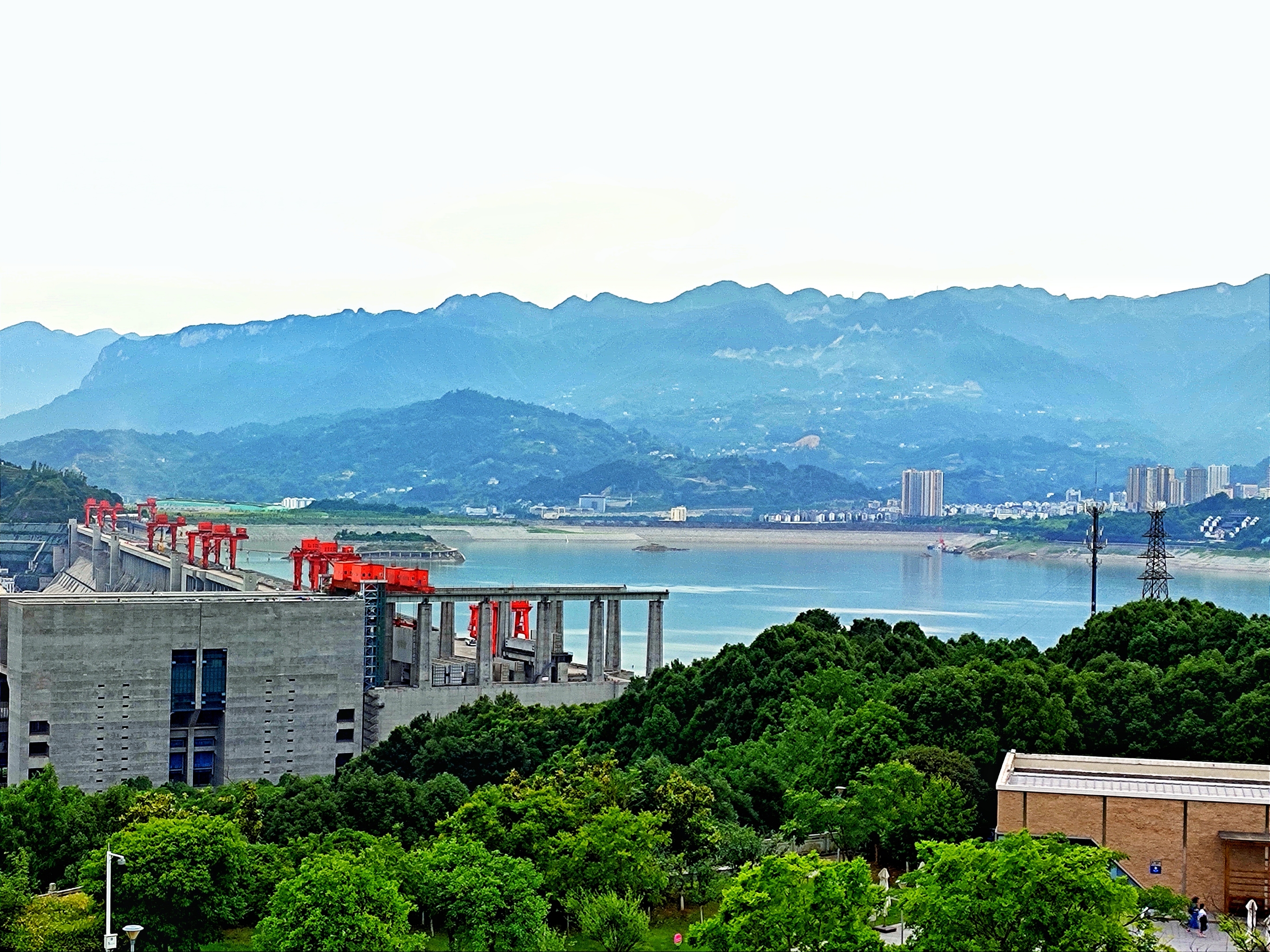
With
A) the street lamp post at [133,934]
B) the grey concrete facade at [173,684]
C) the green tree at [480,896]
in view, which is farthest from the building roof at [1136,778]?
the grey concrete facade at [173,684]

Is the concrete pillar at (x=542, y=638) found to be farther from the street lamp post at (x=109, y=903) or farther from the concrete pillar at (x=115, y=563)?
the concrete pillar at (x=115, y=563)

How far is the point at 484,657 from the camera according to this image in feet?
155

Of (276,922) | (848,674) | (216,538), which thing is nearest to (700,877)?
(276,922)

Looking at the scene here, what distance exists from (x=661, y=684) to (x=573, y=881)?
47.8 feet

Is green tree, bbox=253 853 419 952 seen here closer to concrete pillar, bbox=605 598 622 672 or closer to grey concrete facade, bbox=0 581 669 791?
grey concrete facade, bbox=0 581 669 791

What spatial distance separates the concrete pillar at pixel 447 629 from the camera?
4903 centimetres

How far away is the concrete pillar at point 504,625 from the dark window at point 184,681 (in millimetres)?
11507

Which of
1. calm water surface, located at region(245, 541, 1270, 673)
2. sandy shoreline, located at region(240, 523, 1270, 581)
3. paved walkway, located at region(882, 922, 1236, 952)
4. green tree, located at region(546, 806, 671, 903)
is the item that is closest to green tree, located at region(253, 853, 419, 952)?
green tree, located at region(546, 806, 671, 903)

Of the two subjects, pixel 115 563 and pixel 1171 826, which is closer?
pixel 1171 826

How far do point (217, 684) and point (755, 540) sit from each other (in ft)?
494

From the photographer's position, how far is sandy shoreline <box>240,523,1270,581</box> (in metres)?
142

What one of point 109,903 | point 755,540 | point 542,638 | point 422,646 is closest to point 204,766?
point 422,646

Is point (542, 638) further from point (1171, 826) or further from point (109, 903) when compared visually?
point (109, 903)

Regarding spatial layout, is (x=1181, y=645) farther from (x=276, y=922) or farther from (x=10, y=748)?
(x=10, y=748)
